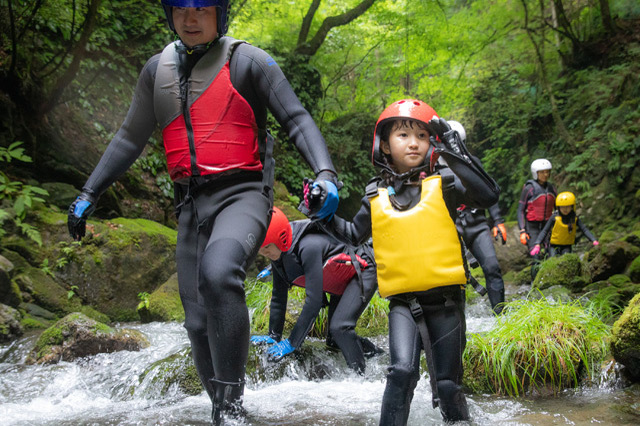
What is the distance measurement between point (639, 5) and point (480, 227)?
11.9m

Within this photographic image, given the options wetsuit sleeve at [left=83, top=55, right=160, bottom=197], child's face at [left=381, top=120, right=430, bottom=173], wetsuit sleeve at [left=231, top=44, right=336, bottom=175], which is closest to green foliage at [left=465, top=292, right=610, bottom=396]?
child's face at [left=381, top=120, right=430, bottom=173]

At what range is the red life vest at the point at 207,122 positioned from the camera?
266 cm

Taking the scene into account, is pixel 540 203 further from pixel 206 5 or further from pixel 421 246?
pixel 206 5

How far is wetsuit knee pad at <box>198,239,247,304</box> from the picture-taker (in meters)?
2.42

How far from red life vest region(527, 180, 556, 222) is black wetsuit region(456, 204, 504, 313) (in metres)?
3.85

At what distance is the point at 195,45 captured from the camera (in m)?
2.80

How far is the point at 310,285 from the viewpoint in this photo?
4.23 meters

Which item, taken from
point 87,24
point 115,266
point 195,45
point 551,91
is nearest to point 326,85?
point 551,91

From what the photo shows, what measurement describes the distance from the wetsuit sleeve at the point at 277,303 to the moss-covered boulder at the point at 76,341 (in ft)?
5.03

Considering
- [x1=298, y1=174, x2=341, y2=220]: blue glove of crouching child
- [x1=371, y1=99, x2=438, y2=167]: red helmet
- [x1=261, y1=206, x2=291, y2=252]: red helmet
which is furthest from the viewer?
[x1=261, y1=206, x2=291, y2=252]: red helmet

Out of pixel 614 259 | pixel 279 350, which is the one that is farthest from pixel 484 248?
pixel 279 350

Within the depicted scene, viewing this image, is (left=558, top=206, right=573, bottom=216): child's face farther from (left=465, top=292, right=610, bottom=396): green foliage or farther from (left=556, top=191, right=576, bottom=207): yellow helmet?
(left=465, top=292, right=610, bottom=396): green foliage

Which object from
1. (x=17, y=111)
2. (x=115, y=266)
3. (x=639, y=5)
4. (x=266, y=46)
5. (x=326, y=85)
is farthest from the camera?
(x=326, y=85)

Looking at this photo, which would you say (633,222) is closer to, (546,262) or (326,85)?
(546,262)
